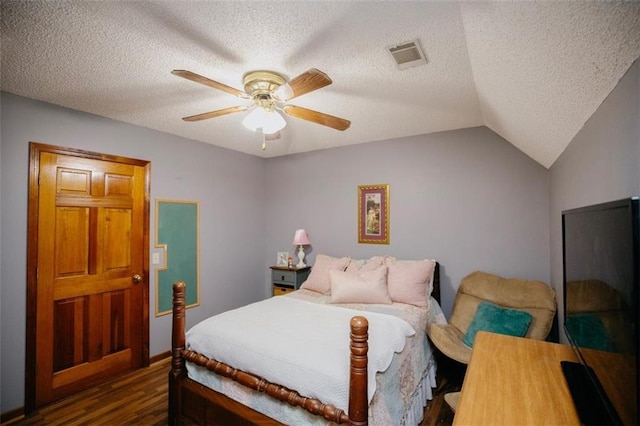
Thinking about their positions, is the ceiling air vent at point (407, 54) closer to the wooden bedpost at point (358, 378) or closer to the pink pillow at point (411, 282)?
the wooden bedpost at point (358, 378)

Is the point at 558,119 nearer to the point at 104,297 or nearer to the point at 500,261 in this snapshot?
the point at 500,261

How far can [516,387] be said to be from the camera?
1.21 meters

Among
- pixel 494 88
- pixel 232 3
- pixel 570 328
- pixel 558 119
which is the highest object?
pixel 232 3

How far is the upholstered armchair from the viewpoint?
7.78 feet

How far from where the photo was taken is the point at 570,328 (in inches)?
54.4

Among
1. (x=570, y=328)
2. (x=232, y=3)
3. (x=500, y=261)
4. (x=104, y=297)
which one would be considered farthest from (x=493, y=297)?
(x=104, y=297)

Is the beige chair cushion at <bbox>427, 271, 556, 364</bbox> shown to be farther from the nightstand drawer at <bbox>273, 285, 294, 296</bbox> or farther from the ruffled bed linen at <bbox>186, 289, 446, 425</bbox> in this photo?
the nightstand drawer at <bbox>273, 285, 294, 296</bbox>

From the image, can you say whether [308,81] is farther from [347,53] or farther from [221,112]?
[221,112]

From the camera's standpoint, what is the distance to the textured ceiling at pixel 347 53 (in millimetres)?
1111

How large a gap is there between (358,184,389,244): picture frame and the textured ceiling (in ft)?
4.21

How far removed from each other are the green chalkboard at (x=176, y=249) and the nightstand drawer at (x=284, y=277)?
976 millimetres

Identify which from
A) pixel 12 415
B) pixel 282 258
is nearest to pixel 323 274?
pixel 282 258

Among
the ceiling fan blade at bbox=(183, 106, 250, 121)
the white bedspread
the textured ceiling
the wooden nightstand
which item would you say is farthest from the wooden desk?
the wooden nightstand

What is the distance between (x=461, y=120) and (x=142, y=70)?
8.93ft
